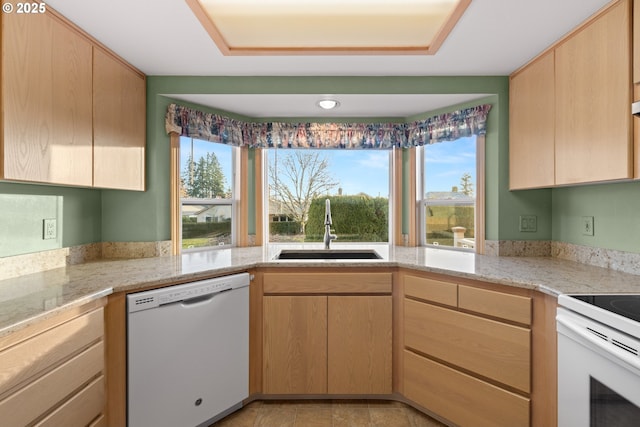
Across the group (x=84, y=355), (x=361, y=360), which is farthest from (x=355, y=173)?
(x=84, y=355)

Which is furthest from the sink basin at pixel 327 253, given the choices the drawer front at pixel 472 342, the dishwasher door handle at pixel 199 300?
the dishwasher door handle at pixel 199 300

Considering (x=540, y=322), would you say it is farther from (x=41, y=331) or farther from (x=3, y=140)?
(x=3, y=140)

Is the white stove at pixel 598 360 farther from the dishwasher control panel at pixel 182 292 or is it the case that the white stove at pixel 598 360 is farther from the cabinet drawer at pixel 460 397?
the dishwasher control panel at pixel 182 292

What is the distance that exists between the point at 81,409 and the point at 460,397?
70.3 inches

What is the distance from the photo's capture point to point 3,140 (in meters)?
1.25

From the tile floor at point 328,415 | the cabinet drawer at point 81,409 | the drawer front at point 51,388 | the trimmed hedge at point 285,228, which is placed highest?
the trimmed hedge at point 285,228

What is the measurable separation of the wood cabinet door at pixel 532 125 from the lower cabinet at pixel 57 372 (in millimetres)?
2459

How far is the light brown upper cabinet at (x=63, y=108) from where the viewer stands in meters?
1.29

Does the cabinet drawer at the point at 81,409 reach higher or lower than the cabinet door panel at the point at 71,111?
lower

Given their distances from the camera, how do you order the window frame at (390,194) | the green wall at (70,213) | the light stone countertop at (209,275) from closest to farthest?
the light stone countertop at (209,275) → the green wall at (70,213) → the window frame at (390,194)

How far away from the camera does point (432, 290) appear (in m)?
1.80

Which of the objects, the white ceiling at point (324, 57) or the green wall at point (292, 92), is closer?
the white ceiling at point (324, 57)

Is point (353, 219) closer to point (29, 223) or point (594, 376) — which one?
point (594, 376)

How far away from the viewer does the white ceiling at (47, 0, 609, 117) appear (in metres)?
1.51
